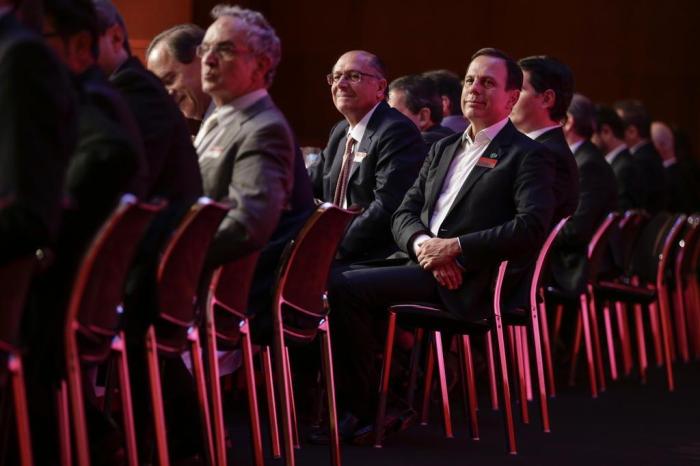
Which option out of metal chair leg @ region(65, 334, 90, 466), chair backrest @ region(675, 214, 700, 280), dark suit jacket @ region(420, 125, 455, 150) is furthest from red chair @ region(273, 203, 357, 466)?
chair backrest @ region(675, 214, 700, 280)

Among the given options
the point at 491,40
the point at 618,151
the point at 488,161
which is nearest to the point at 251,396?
the point at 488,161

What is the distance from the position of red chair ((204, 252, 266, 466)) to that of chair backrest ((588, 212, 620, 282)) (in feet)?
9.47

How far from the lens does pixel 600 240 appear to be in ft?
21.5

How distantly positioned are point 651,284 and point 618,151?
108 cm

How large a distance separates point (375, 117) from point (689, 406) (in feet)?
6.78

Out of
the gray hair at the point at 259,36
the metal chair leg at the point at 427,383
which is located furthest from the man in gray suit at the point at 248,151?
the metal chair leg at the point at 427,383

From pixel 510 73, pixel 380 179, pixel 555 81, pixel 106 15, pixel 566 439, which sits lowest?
pixel 566 439

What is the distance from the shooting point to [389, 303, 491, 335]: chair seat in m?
4.85

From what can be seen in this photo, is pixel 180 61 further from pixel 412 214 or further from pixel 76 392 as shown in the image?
pixel 76 392

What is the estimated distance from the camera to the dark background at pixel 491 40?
977 centimetres

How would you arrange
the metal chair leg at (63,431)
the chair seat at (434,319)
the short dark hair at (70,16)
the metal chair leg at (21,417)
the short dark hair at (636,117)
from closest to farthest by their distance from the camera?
the metal chair leg at (21,417), the short dark hair at (70,16), the metal chair leg at (63,431), the chair seat at (434,319), the short dark hair at (636,117)

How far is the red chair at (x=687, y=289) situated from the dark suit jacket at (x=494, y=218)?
2981 mm

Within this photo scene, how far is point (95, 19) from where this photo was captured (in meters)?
3.05

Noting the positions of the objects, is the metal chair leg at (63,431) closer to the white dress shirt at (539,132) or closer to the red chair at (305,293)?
the red chair at (305,293)
